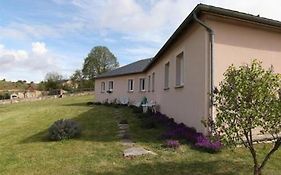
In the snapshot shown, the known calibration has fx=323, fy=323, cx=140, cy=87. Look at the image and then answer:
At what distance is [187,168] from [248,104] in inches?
95.9

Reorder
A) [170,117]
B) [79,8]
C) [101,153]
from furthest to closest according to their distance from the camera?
[79,8], [170,117], [101,153]

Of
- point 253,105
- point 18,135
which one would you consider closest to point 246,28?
point 253,105

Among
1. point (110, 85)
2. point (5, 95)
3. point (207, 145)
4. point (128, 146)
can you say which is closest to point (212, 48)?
point (207, 145)

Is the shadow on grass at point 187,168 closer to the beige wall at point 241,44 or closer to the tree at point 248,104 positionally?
the tree at point 248,104

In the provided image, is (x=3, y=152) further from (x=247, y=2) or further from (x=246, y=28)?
(x=247, y=2)

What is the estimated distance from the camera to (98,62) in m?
64.0

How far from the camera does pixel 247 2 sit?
1453 centimetres

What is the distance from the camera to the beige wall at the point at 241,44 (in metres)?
9.79

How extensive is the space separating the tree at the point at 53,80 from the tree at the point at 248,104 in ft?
179

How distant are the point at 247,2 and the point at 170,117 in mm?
6268

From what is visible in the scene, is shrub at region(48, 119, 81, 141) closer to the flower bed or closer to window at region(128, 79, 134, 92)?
the flower bed

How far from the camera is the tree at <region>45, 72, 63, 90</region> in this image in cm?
→ 5781

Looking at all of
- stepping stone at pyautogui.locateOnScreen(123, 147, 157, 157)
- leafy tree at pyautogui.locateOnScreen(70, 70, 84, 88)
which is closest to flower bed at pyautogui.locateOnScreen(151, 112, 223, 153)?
stepping stone at pyautogui.locateOnScreen(123, 147, 157, 157)

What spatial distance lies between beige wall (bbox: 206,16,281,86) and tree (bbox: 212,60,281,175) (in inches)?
159
